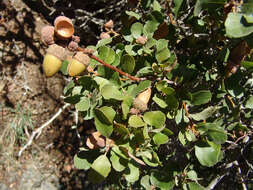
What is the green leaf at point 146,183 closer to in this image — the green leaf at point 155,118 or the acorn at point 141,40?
the green leaf at point 155,118

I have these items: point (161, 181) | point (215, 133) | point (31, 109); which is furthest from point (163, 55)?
point (31, 109)

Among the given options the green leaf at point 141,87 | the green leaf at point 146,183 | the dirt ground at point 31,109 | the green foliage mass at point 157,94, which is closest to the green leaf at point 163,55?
the green foliage mass at point 157,94

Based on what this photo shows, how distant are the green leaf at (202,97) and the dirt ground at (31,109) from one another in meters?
1.52

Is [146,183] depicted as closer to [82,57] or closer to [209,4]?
[82,57]

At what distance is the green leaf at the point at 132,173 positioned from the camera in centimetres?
87

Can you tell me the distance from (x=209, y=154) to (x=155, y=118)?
26cm

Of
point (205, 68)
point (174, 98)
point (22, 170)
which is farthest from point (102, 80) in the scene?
point (22, 170)

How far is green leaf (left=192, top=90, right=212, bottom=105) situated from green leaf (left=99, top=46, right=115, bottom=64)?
335 millimetres

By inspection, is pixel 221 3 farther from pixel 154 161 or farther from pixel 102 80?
pixel 154 161

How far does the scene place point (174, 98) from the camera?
0.81 m

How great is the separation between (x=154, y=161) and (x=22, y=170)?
99.9 inches

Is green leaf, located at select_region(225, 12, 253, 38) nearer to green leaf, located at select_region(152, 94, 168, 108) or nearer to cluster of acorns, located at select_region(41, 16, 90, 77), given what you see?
green leaf, located at select_region(152, 94, 168, 108)

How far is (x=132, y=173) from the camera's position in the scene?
0.88m

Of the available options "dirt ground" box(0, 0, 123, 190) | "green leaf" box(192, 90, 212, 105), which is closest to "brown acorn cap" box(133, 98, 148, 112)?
"green leaf" box(192, 90, 212, 105)
